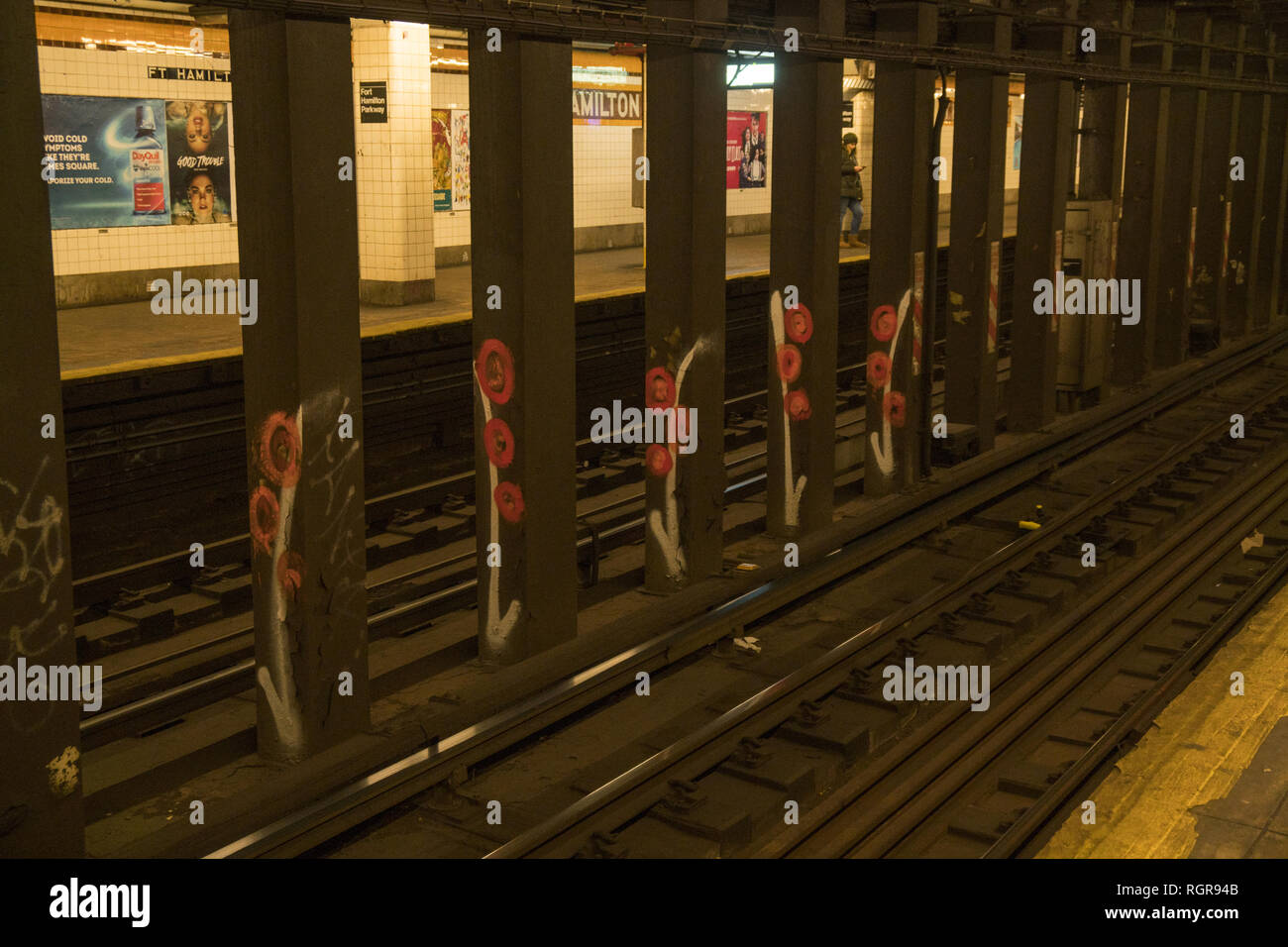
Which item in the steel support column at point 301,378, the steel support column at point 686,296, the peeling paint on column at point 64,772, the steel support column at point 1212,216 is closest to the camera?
the peeling paint on column at point 64,772

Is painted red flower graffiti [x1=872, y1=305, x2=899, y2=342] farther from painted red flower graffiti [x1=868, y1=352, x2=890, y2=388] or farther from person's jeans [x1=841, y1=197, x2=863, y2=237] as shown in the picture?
person's jeans [x1=841, y1=197, x2=863, y2=237]

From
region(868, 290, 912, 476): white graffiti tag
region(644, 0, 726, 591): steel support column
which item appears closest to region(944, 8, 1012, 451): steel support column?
region(868, 290, 912, 476): white graffiti tag

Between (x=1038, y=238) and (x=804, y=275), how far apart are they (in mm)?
4795

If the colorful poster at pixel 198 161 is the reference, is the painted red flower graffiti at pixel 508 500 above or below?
below

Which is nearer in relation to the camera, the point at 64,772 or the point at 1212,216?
the point at 64,772

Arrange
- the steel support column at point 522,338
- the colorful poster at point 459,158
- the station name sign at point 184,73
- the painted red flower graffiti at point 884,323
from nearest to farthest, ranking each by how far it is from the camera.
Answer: the steel support column at point 522,338
the painted red flower graffiti at point 884,323
the station name sign at point 184,73
the colorful poster at point 459,158

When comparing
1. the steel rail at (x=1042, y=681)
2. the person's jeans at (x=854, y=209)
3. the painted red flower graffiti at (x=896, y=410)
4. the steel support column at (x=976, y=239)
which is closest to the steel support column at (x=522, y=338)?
the steel rail at (x=1042, y=681)

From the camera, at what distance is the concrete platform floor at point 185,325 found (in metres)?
10.7

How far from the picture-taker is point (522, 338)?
698 cm

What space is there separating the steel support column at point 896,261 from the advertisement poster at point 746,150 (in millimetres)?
14943

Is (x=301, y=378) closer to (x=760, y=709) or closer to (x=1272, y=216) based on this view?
(x=760, y=709)

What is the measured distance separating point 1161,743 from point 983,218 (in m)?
5.92

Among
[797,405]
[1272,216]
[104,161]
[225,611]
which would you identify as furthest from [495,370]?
[1272,216]

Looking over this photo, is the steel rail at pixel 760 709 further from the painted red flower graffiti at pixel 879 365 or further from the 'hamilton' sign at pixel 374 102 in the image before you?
the 'hamilton' sign at pixel 374 102
